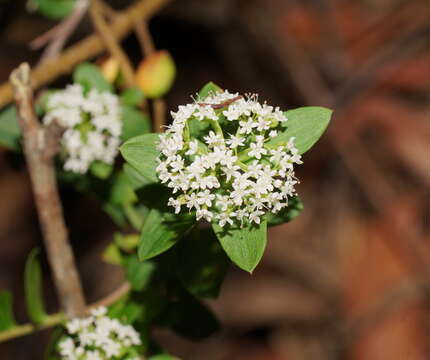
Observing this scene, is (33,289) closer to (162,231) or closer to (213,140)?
(162,231)

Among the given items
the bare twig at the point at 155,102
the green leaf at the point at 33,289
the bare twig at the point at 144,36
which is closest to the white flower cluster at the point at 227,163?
the green leaf at the point at 33,289

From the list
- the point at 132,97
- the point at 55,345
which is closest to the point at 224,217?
the point at 55,345

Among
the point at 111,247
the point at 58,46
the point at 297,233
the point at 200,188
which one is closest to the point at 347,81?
the point at 297,233

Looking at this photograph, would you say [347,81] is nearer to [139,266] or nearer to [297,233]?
[297,233]

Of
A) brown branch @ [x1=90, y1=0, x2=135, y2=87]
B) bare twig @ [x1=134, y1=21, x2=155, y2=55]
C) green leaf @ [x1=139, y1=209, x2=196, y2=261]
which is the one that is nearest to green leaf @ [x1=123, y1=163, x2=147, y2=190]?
green leaf @ [x1=139, y1=209, x2=196, y2=261]

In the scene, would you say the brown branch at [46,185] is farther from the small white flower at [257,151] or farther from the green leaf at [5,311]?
the small white flower at [257,151]

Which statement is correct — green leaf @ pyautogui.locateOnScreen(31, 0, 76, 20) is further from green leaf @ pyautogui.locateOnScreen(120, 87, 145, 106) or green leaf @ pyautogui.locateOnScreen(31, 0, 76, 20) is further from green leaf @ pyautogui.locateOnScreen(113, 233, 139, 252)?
green leaf @ pyautogui.locateOnScreen(113, 233, 139, 252)

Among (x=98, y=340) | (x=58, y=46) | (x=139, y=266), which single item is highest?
(x=58, y=46)
